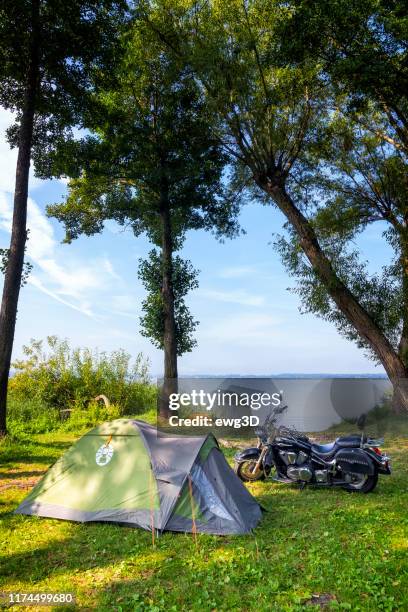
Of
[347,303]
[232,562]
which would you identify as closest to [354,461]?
[232,562]

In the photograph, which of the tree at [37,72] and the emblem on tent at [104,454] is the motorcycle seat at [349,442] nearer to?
the emblem on tent at [104,454]

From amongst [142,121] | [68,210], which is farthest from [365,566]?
[68,210]

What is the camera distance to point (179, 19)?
721 inches

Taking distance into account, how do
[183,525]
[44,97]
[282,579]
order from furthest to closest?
[44,97]
[183,525]
[282,579]

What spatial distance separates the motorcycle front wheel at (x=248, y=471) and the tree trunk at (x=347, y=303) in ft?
26.2

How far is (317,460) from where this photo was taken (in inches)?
367

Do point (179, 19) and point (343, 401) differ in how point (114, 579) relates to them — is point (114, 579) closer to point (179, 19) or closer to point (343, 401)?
point (343, 401)

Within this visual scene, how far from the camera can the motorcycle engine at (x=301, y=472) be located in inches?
360

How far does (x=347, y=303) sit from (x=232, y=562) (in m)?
11.9

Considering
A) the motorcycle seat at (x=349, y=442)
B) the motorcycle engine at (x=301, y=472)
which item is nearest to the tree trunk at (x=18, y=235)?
the motorcycle engine at (x=301, y=472)

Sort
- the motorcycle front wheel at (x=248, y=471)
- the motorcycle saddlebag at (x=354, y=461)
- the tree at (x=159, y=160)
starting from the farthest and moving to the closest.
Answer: the tree at (x=159, y=160)
the motorcycle front wheel at (x=248, y=471)
the motorcycle saddlebag at (x=354, y=461)

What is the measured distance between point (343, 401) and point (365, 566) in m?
14.0

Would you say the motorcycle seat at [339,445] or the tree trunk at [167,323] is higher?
the tree trunk at [167,323]

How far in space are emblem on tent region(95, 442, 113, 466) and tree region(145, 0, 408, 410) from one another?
34.8 ft
